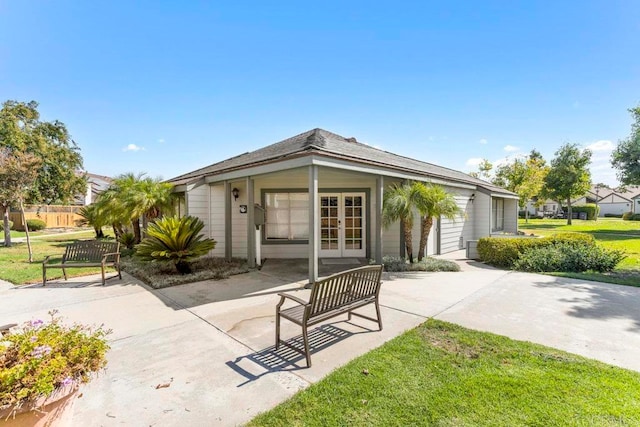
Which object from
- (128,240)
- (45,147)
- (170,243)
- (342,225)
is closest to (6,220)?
(45,147)

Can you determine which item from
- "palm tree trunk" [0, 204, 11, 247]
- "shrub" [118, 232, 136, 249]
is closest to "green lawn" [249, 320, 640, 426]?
"shrub" [118, 232, 136, 249]

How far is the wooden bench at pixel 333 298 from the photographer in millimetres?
3238

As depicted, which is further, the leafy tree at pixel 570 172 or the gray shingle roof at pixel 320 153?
the leafy tree at pixel 570 172

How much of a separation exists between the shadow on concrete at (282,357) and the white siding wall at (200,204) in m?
6.68

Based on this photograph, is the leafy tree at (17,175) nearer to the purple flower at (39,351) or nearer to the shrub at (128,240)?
the shrub at (128,240)

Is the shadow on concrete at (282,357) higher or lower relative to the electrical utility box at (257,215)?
lower

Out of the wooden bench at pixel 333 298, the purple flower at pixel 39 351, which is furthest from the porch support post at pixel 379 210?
the purple flower at pixel 39 351

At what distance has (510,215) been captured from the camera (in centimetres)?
1742

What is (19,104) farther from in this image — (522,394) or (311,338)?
(522,394)

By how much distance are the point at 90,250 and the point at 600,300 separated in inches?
441

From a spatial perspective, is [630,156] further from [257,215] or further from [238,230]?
[238,230]

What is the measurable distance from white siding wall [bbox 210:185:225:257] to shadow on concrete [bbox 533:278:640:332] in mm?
8782

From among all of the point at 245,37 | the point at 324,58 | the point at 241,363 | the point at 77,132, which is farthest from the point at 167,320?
the point at 77,132

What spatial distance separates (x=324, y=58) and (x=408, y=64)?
10.8 feet
